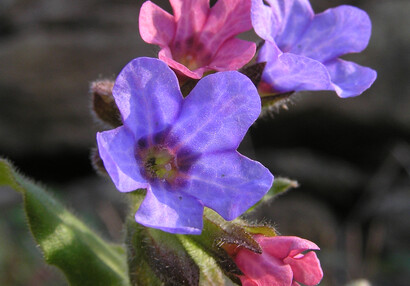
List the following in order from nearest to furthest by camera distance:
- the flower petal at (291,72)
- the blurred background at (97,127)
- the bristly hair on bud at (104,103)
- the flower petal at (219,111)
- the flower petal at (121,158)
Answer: the flower petal at (121,158) → the flower petal at (219,111) → the flower petal at (291,72) → the bristly hair on bud at (104,103) → the blurred background at (97,127)

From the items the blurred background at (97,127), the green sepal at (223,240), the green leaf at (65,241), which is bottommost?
the blurred background at (97,127)

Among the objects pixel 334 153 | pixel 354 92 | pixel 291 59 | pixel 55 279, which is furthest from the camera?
pixel 334 153

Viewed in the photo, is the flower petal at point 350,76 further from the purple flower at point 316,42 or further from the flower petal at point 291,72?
the flower petal at point 291,72

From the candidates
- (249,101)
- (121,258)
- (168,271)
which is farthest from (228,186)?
(121,258)

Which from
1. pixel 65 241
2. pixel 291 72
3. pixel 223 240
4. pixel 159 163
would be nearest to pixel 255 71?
pixel 291 72

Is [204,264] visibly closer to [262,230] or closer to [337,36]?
[262,230]

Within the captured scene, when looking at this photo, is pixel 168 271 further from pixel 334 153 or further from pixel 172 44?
pixel 334 153

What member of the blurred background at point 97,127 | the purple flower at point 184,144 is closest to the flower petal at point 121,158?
the purple flower at point 184,144

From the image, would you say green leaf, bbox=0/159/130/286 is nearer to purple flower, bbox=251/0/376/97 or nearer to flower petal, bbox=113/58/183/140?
flower petal, bbox=113/58/183/140
